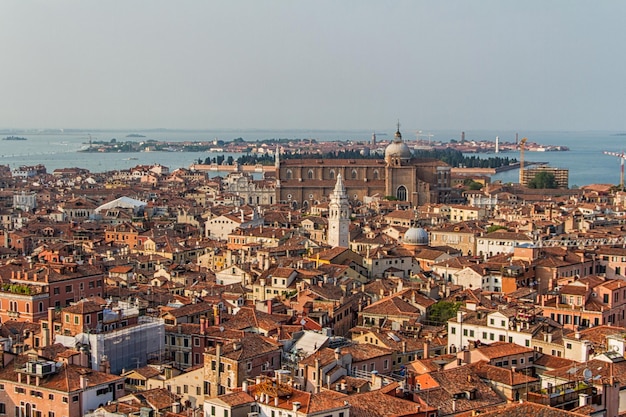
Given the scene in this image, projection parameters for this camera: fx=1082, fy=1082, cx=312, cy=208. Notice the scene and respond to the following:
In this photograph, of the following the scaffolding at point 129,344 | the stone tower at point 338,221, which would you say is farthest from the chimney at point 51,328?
the stone tower at point 338,221

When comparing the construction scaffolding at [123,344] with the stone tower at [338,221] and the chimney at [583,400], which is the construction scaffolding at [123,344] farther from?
the stone tower at [338,221]

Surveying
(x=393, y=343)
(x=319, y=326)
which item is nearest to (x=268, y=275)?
(x=319, y=326)

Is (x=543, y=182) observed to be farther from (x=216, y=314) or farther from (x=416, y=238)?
(x=216, y=314)

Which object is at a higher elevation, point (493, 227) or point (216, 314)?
point (216, 314)

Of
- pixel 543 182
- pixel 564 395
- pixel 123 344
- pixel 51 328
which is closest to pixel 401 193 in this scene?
pixel 543 182

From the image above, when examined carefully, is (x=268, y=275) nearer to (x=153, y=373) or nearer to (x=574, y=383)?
(x=153, y=373)

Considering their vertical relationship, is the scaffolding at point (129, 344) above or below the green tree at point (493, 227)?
above

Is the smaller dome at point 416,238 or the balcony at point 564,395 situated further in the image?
Answer: the smaller dome at point 416,238
